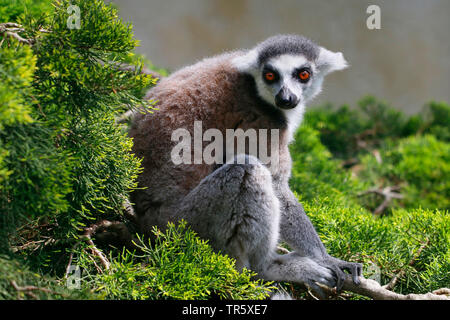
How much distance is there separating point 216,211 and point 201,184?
6.6 inches

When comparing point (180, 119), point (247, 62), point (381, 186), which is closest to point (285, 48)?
point (247, 62)

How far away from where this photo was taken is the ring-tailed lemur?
2.01 metres

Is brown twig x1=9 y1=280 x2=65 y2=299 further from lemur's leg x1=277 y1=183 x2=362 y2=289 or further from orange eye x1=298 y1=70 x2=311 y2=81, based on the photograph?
orange eye x1=298 y1=70 x2=311 y2=81

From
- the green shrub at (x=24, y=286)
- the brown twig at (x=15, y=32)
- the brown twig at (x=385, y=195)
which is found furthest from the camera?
the brown twig at (x=385, y=195)

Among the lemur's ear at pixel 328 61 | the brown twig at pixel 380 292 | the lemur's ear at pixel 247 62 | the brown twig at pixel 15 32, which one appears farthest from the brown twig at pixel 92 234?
the lemur's ear at pixel 328 61

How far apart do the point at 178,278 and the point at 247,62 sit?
5.02 feet

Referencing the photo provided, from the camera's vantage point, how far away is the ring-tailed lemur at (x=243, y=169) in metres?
2.01

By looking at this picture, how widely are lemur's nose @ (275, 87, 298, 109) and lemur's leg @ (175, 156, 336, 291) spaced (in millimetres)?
501

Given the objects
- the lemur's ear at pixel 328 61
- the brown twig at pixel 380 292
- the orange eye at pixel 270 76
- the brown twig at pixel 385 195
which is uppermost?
the lemur's ear at pixel 328 61

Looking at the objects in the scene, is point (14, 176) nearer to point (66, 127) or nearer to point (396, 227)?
point (66, 127)

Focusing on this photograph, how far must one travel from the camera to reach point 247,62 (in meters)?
2.64

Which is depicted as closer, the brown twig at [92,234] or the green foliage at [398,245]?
the brown twig at [92,234]

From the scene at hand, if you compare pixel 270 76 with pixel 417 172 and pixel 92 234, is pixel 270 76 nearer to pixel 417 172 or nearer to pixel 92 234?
pixel 92 234

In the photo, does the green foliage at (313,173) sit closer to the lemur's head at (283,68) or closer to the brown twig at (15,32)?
the lemur's head at (283,68)
